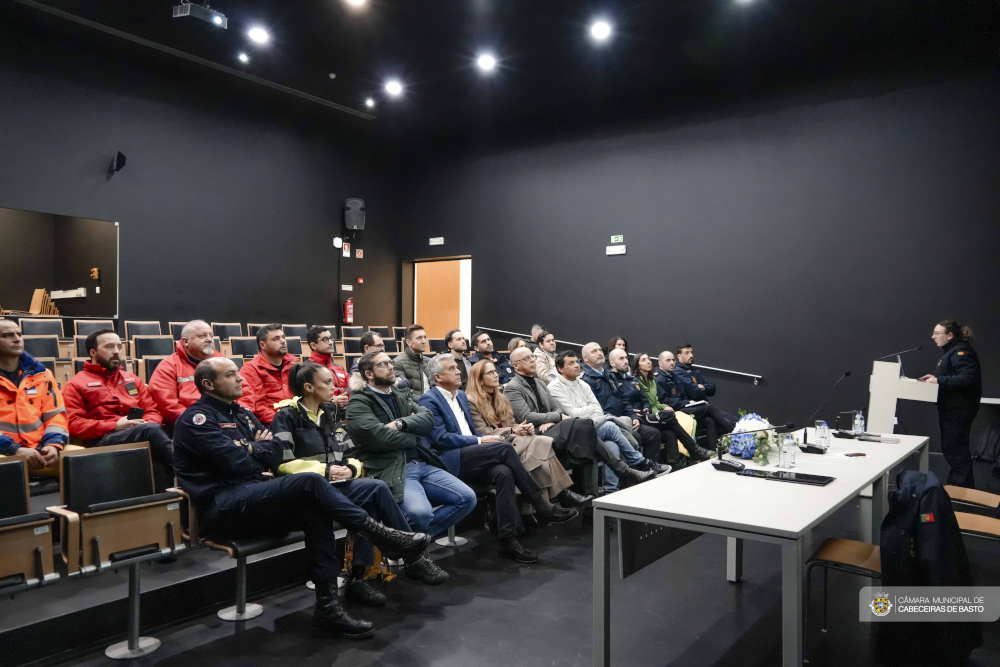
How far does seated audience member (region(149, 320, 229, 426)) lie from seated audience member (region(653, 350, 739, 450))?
4079 millimetres

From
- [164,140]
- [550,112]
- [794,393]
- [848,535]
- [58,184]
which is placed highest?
[550,112]

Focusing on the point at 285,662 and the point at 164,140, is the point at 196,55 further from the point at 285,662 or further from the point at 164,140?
the point at 285,662

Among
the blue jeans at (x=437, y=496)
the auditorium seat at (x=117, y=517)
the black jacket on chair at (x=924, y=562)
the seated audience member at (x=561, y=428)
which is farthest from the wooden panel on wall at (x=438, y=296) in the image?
the black jacket on chair at (x=924, y=562)

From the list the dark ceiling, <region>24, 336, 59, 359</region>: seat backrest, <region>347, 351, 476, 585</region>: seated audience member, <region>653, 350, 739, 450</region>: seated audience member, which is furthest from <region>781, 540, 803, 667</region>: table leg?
<region>24, 336, 59, 359</region>: seat backrest

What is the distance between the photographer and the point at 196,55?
23.7ft

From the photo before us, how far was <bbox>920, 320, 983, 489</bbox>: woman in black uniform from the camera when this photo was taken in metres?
5.13

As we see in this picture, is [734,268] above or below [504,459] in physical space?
above

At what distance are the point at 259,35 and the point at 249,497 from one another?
5741 mm

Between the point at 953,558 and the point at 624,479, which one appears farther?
the point at 624,479

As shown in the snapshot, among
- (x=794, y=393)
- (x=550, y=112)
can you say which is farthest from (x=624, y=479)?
(x=550, y=112)

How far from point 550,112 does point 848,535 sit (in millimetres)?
6588

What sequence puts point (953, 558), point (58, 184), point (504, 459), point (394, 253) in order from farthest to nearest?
point (394, 253), point (58, 184), point (504, 459), point (953, 558)

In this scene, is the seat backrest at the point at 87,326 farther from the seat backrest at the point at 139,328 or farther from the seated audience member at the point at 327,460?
the seated audience member at the point at 327,460

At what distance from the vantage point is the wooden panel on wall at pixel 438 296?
9.67 m
